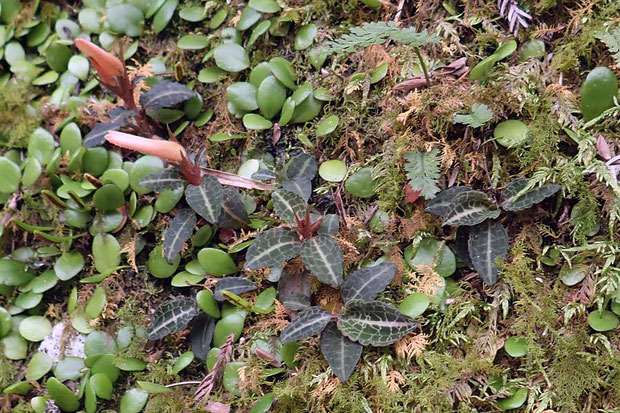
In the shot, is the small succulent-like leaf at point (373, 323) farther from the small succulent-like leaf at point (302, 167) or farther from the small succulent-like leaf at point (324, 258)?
the small succulent-like leaf at point (302, 167)

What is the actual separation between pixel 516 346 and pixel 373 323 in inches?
18.7

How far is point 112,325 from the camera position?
2.22m

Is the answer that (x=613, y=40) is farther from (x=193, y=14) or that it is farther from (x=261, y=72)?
(x=193, y=14)

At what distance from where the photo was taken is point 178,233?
82.9 inches

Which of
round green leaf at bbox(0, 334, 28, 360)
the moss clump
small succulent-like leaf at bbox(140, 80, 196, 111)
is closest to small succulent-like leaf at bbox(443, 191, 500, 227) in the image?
small succulent-like leaf at bbox(140, 80, 196, 111)

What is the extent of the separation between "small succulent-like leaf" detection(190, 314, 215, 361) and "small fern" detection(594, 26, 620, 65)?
1732mm

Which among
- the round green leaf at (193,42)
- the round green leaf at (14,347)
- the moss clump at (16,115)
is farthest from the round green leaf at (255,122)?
the round green leaf at (14,347)

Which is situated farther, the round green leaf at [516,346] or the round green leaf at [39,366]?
the round green leaf at [39,366]

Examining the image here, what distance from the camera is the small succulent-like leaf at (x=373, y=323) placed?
1749mm

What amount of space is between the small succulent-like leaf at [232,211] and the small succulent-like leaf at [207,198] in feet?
0.12

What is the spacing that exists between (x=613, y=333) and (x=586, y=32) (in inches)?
41.9

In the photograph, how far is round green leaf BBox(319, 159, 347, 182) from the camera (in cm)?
210

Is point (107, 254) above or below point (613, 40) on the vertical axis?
below

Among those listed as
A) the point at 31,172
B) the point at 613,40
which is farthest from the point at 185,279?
the point at 613,40
